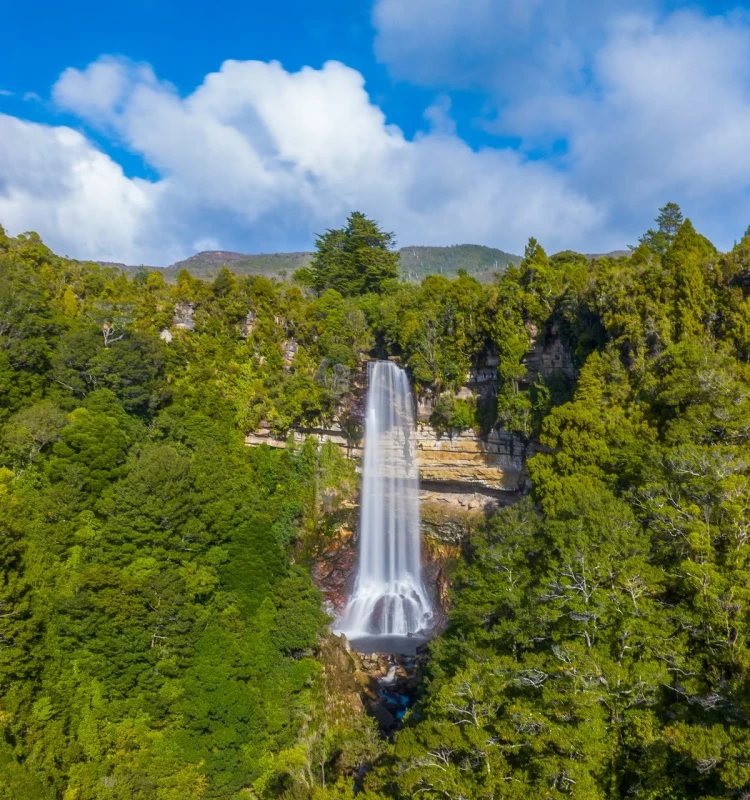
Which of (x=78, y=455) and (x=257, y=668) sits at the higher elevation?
(x=78, y=455)

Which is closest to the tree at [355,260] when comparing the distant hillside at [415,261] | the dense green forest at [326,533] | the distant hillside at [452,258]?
the dense green forest at [326,533]

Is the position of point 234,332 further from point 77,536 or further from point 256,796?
point 256,796

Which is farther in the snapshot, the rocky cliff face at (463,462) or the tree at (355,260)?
the tree at (355,260)

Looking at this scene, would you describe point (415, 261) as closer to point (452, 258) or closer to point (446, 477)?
point (452, 258)

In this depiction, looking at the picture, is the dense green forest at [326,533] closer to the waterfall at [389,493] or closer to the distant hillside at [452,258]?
the waterfall at [389,493]

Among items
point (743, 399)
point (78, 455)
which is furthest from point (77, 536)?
point (743, 399)

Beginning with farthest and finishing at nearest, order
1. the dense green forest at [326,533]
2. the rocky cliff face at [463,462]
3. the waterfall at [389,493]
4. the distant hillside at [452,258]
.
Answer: the distant hillside at [452,258], the waterfall at [389,493], the rocky cliff face at [463,462], the dense green forest at [326,533]

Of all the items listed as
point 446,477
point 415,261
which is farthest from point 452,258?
point 446,477

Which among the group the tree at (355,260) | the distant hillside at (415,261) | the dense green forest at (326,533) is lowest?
the dense green forest at (326,533)
